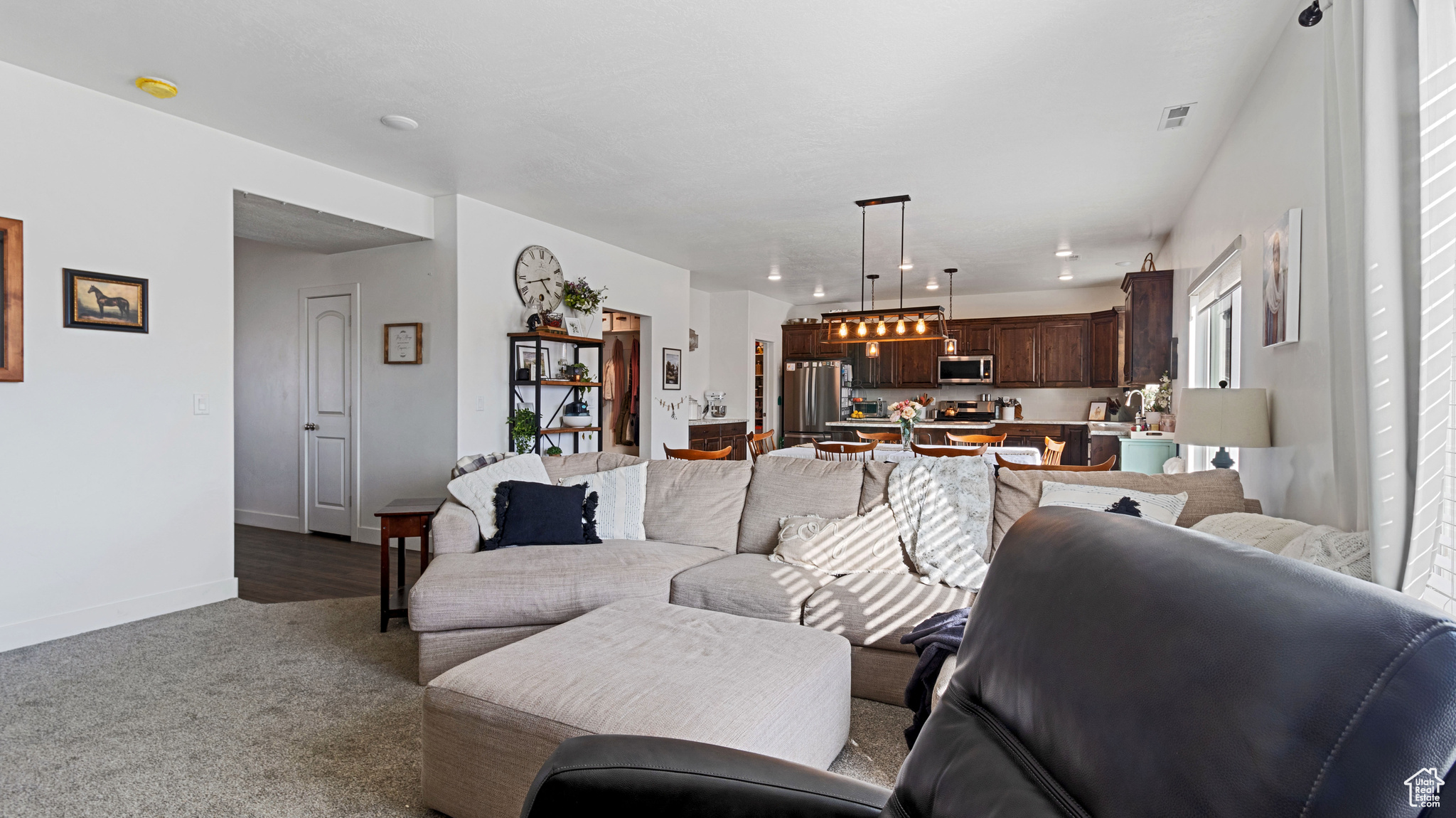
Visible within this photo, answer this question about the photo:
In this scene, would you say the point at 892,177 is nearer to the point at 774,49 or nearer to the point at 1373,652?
the point at 774,49

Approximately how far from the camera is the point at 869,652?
273 centimetres

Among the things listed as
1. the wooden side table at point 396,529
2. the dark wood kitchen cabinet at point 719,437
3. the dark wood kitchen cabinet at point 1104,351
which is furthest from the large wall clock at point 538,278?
the dark wood kitchen cabinet at point 1104,351

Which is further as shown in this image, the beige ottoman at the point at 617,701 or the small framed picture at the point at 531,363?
the small framed picture at the point at 531,363

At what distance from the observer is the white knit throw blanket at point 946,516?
119 inches

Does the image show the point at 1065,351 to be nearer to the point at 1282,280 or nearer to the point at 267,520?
the point at 1282,280

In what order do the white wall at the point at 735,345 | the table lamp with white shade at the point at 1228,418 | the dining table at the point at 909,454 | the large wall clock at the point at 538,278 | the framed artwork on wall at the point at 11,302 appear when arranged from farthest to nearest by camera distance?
the white wall at the point at 735,345, the large wall clock at the point at 538,278, the dining table at the point at 909,454, the framed artwork on wall at the point at 11,302, the table lamp with white shade at the point at 1228,418

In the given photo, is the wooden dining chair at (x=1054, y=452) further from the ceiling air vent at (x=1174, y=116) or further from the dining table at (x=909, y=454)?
the ceiling air vent at (x=1174, y=116)

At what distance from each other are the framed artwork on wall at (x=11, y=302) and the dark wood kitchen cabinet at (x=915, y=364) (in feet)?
27.7

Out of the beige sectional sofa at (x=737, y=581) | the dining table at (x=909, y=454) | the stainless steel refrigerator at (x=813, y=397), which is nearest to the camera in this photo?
the beige sectional sofa at (x=737, y=581)

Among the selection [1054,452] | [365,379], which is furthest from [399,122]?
[1054,452]

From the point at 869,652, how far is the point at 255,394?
604 centimetres

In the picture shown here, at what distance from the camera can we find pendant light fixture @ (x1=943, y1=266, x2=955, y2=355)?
7.92 m

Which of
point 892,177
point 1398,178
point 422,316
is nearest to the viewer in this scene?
point 1398,178

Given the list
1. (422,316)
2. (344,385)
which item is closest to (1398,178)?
(422,316)
